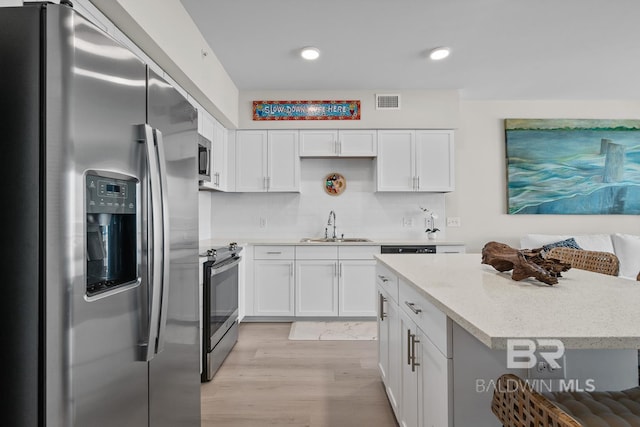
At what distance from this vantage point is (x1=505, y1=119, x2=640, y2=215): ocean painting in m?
4.50

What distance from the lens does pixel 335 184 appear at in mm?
4410

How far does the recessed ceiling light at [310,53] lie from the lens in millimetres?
3154

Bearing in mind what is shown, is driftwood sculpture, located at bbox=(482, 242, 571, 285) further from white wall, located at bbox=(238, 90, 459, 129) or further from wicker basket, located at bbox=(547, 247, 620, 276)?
white wall, located at bbox=(238, 90, 459, 129)

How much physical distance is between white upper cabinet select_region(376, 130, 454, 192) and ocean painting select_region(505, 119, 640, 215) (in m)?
1.01

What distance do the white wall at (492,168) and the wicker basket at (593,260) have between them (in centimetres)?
227

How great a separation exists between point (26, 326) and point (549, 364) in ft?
4.78

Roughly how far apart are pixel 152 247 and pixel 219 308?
1.80 m

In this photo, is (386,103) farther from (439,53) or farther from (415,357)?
(415,357)

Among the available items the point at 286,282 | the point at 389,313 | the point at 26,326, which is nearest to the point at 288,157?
the point at 286,282

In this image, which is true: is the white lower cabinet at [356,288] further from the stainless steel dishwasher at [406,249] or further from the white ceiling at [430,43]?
the white ceiling at [430,43]

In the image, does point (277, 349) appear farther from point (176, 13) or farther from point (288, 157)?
point (176, 13)

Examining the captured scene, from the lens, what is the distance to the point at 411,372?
5.28 ft

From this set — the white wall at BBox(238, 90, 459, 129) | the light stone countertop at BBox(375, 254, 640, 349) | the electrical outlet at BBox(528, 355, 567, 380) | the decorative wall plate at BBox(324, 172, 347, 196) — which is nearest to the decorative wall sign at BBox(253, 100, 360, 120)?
the white wall at BBox(238, 90, 459, 129)

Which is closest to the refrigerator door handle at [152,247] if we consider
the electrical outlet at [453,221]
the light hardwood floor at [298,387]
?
the light hardwood floor at [298,387]
